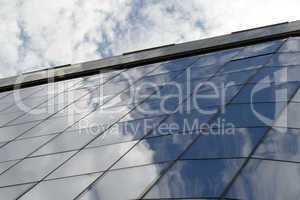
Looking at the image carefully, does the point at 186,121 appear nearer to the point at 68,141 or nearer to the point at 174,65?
the point at 68,141

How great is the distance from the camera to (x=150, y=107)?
676 inches

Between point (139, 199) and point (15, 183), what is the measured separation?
16.7 ft

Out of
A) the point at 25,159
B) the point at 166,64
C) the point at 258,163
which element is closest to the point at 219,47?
the point at 166,64

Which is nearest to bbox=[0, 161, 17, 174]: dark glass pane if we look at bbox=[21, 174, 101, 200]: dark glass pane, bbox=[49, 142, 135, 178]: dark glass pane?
bbox=[49, 142, 135, 178]: dark glass pane

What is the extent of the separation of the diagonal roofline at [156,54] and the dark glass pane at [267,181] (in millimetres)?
12214

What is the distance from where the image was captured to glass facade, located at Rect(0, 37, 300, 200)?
10883 millimetres

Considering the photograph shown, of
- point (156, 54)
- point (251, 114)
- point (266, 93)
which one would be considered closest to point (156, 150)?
point (251, 114)

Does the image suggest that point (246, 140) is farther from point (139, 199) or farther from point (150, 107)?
point (150, 107)

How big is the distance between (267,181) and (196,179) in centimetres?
162

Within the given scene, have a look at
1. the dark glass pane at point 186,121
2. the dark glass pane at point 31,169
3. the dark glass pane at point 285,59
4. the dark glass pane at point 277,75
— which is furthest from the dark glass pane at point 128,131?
the dark glass pane at point 285,59

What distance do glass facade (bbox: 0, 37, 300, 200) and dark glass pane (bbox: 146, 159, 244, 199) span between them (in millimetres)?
26

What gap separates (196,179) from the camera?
35.7 ft

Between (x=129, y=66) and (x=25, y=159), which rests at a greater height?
(x=129, y=66)

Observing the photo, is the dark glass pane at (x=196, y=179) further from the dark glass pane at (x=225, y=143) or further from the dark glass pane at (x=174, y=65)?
the dark glass pane at (x=174, y=65)
